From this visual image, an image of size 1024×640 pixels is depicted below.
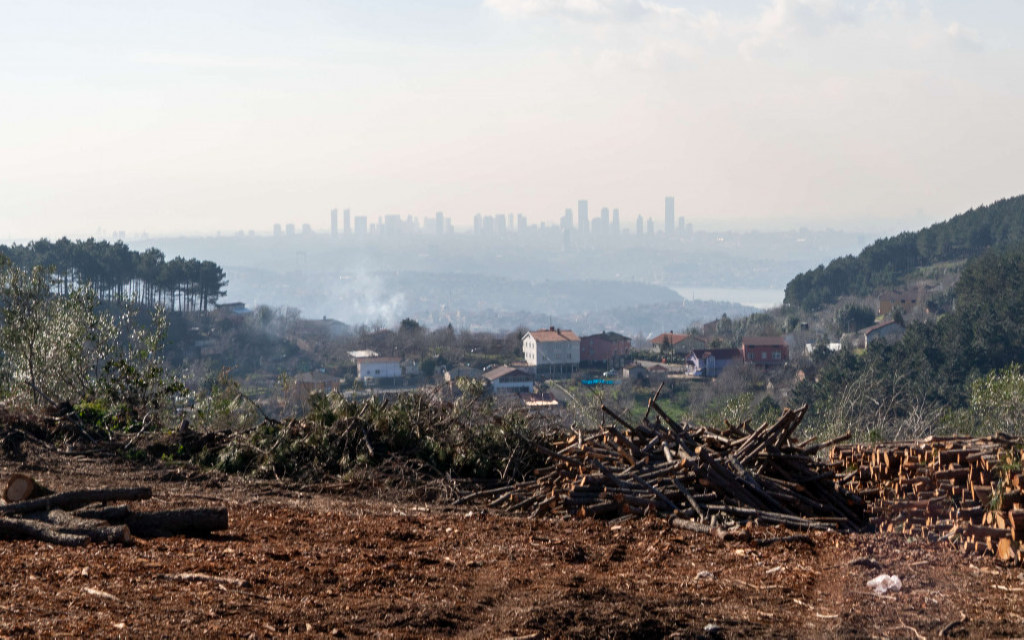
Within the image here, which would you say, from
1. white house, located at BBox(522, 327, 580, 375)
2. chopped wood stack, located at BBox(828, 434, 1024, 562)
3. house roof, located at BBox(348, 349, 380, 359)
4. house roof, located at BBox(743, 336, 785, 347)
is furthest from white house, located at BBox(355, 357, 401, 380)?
chopped wood stack, located at BBox(828, 434, 1024, 562)

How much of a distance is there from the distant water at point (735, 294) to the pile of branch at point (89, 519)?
14085cm

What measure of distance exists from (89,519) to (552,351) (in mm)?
40388

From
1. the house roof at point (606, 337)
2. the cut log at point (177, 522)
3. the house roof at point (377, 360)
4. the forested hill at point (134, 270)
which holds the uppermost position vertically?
the forested hill at point (134, 270)

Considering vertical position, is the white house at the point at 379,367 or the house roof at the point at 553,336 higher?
the house roof at the point at 553,336

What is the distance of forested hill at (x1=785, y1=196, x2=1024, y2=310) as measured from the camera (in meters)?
62.5

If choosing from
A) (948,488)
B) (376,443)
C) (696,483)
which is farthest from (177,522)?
(948,488)

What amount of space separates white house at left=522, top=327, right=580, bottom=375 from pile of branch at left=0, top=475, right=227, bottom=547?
36753 mm

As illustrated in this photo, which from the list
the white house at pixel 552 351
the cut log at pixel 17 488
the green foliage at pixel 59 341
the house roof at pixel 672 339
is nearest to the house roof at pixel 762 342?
the house roof at pixel 672 339

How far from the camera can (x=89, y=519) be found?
5301 mm

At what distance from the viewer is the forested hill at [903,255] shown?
62.5 m

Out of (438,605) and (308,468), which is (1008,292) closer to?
(308,468)

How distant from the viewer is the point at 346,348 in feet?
159

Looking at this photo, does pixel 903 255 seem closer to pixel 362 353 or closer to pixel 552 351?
pixel 552 351

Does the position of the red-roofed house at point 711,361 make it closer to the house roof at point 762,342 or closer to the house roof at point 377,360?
the house roof at point 762,342
